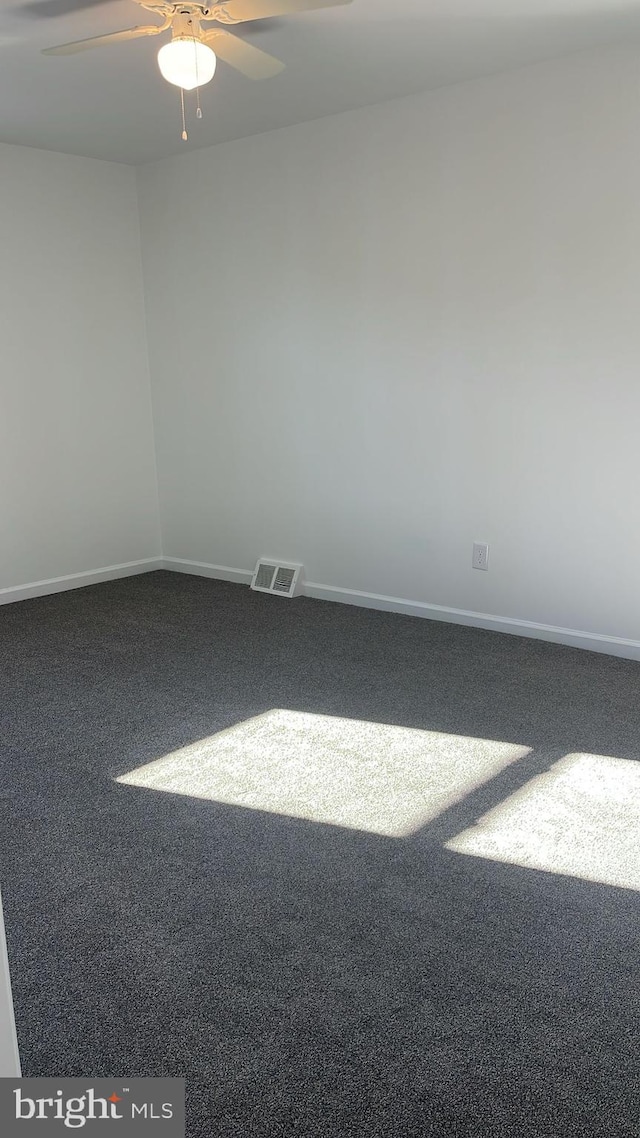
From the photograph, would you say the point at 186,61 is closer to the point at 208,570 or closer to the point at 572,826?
the point at 572,826

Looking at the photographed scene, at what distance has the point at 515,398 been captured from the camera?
438 centimetres

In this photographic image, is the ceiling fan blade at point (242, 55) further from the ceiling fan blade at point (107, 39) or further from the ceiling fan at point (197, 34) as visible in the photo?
the ceiling fan blade at point (107, 39)

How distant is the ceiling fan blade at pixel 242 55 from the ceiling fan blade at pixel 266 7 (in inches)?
6.0

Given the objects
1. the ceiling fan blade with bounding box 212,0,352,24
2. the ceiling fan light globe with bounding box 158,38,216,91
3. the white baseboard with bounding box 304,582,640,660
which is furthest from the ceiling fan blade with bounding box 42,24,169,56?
the white baseboard with bounding box 304,582,640,660

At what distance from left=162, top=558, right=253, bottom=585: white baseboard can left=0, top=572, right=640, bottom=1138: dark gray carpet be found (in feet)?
6.30

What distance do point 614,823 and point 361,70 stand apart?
10.8ft

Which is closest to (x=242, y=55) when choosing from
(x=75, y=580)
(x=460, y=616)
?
(x=460, y=616)

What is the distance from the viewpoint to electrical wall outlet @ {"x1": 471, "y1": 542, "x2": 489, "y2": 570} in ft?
15.2

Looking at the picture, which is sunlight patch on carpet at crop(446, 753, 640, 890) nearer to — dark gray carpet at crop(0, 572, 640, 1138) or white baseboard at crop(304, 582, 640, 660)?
dark gray carpet at crop(0, 572, 640, 1138)

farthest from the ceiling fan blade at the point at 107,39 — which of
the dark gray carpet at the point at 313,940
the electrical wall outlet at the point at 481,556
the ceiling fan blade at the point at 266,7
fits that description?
the electrical wall outlet at the point at 481,556

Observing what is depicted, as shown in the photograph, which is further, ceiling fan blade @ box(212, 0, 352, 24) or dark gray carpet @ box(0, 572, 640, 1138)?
ceiling fan blade @ box(212, 0, 352, 24)

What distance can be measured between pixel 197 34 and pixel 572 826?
285 centimetres

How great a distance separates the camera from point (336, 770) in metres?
3.14

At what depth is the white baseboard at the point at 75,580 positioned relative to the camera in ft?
18.1
